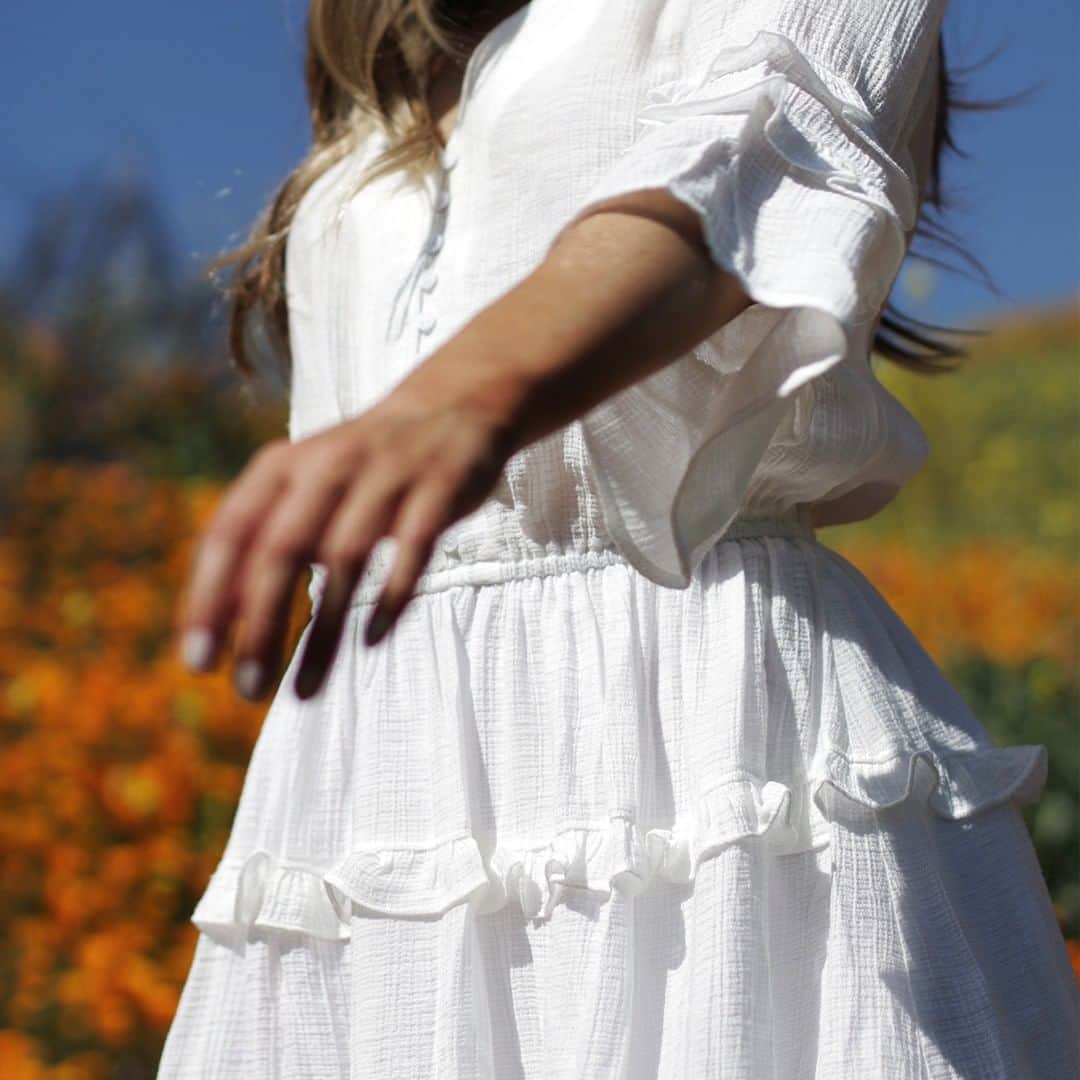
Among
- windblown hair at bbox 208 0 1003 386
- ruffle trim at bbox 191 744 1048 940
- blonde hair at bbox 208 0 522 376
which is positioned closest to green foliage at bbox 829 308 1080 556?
windblown hair at bbox 208 0 1003 386

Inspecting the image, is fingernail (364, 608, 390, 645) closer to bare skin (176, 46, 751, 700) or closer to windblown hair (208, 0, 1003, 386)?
bare skin (176, 46, 751, 700)

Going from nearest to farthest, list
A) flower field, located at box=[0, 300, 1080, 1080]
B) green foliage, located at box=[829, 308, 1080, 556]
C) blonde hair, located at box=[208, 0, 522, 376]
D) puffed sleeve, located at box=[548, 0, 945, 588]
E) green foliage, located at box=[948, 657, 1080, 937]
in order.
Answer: puffed sleeve, located at box=[548, 0, 945, 588]
blonde hair, located at box=[208, 0, 522, 376]
flower field, located at box=[0, 300, 1080, 1080]
green foliage, located at box=[948, 657, 1080, 937]
green foliage, located at box=[829, 308, 1080, 556]

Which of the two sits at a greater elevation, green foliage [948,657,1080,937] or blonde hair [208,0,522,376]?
blonde hair [208,0,522,376]

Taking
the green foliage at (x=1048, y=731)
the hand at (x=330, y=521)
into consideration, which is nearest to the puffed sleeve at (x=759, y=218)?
the hand at (x=330, y=521)

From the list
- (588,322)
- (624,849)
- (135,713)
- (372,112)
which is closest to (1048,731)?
(135,713)

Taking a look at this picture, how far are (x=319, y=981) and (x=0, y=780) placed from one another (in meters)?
1.68

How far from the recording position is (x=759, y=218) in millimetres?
618

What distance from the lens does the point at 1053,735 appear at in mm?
2596

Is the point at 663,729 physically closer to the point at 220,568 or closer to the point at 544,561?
the point at 544,561

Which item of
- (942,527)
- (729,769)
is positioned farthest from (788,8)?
(942,527)

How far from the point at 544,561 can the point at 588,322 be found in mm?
412

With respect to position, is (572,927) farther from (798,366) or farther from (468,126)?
(468,126)

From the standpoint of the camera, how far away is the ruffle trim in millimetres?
774

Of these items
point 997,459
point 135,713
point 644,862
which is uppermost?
point 997,459
